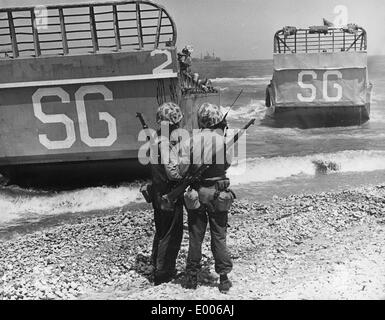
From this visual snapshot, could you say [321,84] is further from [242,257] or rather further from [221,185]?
[221,185]

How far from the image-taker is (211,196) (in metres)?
4.64

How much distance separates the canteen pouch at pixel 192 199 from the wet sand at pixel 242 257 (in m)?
0.87

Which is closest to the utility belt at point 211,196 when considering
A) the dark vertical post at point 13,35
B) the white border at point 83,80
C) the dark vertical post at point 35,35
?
the white border at point 83,80

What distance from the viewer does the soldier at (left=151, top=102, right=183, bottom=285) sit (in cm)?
477

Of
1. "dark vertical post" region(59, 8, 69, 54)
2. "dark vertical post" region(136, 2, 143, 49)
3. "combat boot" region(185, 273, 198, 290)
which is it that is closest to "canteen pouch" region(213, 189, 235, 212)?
"combat boot" region(185, 273, 198, 290)

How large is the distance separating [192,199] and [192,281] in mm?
862

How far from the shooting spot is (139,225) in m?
7.61

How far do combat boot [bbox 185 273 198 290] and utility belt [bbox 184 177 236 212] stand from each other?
711mm

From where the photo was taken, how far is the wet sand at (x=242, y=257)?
493 centimetres

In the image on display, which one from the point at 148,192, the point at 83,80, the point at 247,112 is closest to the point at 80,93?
the point at 83,80

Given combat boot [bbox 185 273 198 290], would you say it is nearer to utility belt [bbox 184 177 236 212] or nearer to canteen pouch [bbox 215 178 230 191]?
utility belt [bbox 184 177 236 212]

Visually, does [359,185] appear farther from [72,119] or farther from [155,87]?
[72,119]
